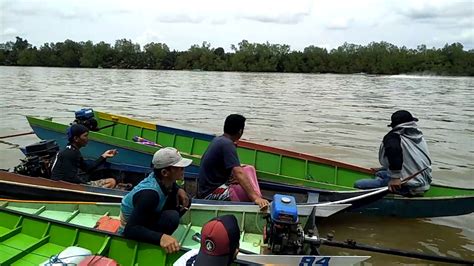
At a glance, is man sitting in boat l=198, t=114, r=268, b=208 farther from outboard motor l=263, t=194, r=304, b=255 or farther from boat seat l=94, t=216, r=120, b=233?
boat seat l=94, t=216, r=120, b=233

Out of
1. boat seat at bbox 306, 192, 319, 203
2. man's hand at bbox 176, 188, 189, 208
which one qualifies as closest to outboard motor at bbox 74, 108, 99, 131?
boat seat at bbox 306, 192, 319, 203

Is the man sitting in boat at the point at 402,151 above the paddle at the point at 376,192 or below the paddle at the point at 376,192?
above

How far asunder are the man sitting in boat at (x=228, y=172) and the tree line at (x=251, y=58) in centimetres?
8449

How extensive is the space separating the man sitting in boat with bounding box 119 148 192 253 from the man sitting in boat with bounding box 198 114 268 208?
1.44m

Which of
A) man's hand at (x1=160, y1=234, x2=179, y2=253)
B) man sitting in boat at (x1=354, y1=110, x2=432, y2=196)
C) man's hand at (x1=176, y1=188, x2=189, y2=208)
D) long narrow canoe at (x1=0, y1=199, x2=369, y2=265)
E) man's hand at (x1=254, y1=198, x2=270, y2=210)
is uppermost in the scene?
man sitting in boat at (x1=354, y1=110, x2=432, y2=196)

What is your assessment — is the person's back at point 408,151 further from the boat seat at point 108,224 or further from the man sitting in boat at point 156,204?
the boat seat at point 108,224

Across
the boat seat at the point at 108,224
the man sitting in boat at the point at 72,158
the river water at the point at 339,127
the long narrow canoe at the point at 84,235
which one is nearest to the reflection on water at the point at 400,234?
the river water at the point at 339,127

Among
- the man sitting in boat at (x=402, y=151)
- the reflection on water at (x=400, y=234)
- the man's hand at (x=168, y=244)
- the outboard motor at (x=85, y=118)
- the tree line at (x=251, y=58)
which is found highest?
the tree line at (x=251, y=58)

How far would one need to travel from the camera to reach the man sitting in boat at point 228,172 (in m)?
5.71

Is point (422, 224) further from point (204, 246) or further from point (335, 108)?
point (335, 108)

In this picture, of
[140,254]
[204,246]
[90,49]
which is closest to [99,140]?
[140,254]

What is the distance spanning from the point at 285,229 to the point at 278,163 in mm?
4357

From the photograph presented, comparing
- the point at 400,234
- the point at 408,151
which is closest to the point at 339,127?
the point at 400,234

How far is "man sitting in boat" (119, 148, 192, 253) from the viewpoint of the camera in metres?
4.07
